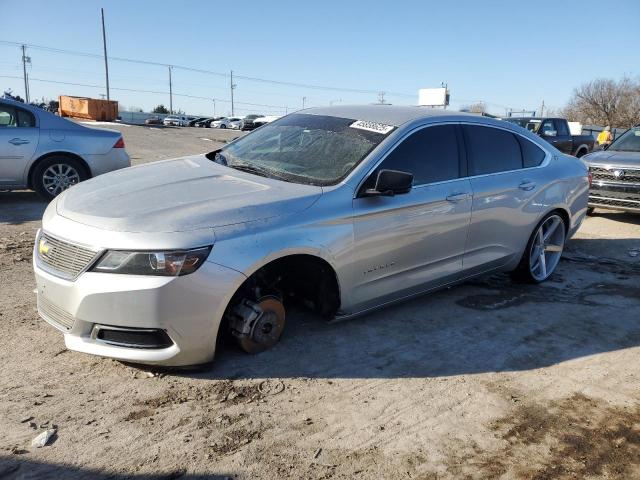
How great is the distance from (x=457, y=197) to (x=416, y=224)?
21.1 inches

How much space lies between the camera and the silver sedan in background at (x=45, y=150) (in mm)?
7488

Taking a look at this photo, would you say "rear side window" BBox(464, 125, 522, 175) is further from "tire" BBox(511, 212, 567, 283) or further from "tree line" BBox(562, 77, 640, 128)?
"tree line" BBox(562, 77, 640, 128)

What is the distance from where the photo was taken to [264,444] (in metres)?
2.66

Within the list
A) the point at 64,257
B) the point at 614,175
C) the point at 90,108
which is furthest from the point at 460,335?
the point at 90,108

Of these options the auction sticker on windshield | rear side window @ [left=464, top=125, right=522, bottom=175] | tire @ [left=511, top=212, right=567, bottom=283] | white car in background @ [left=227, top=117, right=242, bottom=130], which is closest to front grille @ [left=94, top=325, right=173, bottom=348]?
the auction sticker on windshield

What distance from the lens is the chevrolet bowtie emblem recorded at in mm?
3246

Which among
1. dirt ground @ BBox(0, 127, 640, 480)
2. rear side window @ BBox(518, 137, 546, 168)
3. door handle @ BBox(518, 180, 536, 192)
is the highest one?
rear side window @ BBox(518, 137, 546, 168)

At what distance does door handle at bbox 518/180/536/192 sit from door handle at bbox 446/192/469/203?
841 millimetres

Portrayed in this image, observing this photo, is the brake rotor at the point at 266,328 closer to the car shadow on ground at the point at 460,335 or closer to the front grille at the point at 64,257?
the car shadow on ground at the point at 460,335

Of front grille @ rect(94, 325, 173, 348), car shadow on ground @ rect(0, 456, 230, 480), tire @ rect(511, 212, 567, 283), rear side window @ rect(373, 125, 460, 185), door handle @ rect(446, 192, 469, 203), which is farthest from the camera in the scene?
tire @ rect(511, 212, 567, 283)

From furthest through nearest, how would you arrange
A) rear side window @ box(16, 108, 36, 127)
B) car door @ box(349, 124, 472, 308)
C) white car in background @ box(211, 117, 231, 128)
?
white car in background @ box(211, 117, 231, 128)
rear side window @ box(16, 108, 36, 127)
car door @ box(349, 124, 472, 308)

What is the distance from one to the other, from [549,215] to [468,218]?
4.80ft

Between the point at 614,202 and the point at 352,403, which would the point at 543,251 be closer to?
the point at 352,403

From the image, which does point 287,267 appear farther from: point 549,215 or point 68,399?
point 549,215
